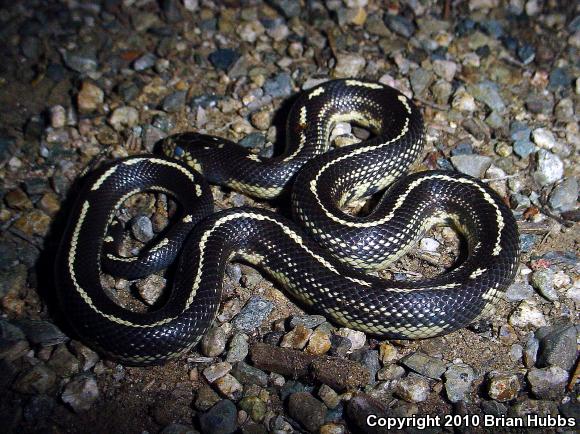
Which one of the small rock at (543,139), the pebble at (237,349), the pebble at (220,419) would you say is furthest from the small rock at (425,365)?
the small rock at (543,139)

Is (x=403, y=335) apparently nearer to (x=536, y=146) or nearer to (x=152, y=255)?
(x=152, y=255)

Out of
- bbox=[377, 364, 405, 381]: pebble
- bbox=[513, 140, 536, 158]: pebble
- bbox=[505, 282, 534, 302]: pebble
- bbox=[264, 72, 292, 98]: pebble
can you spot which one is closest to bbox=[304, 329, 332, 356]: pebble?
bbox=[377, 364, 405, 381]: pebble

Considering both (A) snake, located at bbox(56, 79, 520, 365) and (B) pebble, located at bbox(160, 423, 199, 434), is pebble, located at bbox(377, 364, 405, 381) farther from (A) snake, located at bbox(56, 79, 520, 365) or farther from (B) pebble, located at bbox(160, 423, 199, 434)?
(B) pebble, located at bbox(160, 423, 199, 434)

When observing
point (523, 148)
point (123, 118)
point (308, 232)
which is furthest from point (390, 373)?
point (123, 118)

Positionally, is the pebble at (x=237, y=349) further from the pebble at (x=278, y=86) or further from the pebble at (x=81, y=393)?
the pebble at (x=278, y=86)

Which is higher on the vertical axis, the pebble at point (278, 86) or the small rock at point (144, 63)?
the pebble at point (278, 86)

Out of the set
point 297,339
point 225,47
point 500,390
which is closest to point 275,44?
point 225,47
